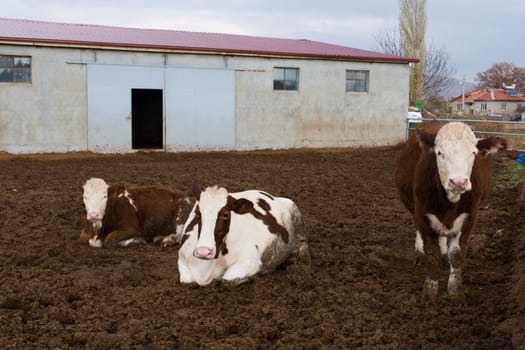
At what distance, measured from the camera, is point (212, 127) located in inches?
769

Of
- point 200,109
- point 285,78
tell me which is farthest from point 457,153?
point 285,78

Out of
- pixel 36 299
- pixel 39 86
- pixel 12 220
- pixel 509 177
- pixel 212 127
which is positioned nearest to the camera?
pixel 36 299

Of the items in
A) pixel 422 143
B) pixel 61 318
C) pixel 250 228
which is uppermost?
pixel 422 143

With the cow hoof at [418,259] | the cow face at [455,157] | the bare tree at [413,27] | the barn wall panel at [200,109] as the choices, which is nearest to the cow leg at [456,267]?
the cow face at [455,157]

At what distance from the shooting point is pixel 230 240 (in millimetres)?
5445

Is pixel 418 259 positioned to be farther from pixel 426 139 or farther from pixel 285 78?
pixel 285 78

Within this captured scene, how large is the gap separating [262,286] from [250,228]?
64cm

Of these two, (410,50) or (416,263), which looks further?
(410,50)

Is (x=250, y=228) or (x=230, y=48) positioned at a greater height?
(x=230, y=48)

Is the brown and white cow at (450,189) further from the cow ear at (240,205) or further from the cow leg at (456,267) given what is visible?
the cow ear at (240,205)

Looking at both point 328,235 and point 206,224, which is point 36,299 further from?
point 328,235

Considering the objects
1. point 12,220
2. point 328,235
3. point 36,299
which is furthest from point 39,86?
point 36,299

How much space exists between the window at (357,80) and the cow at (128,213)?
593 inches

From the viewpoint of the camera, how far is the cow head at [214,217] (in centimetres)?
483
